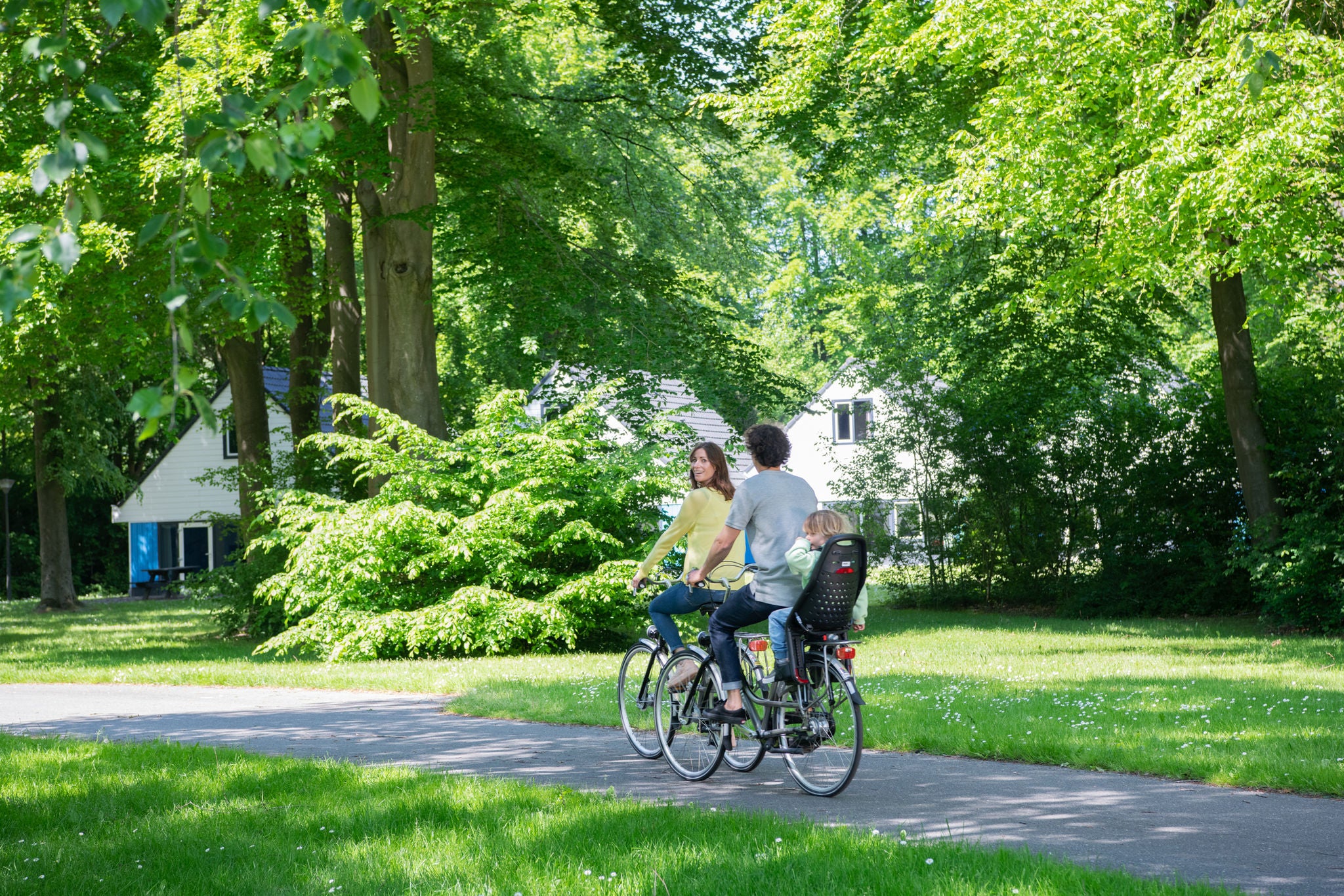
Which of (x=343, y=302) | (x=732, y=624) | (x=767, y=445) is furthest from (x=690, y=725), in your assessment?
(x=343, y=302)

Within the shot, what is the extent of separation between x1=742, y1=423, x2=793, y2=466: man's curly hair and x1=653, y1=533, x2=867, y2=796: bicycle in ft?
2.40

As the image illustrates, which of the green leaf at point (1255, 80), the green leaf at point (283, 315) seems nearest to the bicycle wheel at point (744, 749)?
the green leaf at point (1255, 80)

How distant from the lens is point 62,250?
267 centimetres

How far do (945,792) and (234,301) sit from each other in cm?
520

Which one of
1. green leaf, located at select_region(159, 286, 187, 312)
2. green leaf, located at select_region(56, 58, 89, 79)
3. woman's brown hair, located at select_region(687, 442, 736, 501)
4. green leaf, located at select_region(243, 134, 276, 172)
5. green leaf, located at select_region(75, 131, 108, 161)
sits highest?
green leaf, located at select_region(56, 58, 89, 79)

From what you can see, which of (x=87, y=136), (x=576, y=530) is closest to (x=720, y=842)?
(x=87, y=136)

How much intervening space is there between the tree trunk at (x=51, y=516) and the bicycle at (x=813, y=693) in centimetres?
2788

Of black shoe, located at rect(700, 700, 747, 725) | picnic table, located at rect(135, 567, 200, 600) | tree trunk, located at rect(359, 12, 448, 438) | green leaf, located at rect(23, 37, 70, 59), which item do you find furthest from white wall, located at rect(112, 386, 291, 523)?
green leaf, located at rect(23, 37, 70, 59)

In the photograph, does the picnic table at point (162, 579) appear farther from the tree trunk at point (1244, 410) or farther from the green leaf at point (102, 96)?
the green leaf at point (102, 96)

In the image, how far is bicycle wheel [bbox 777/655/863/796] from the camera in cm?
668

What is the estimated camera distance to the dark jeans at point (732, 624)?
699 cm

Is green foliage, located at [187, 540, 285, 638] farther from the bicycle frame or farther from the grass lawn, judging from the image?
the bicycle frame

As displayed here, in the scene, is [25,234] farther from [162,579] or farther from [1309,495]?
[162,579]

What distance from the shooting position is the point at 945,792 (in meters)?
6.82
